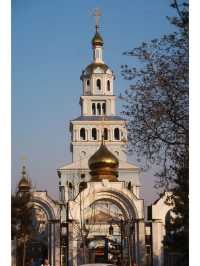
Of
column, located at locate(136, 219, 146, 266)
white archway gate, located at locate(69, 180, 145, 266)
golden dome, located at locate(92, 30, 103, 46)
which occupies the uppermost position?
golden dome, located at locate(92, 30, 103, 46)

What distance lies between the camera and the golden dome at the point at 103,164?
11133 mm

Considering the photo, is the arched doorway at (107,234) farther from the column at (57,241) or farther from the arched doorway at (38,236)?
the arched doorway at (38,236)

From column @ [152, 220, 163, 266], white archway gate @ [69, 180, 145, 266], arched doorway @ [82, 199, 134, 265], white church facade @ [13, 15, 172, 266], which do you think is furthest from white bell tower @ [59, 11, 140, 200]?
column @ [152, 220, 163, 266]

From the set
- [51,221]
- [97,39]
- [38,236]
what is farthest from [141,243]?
[97,39]

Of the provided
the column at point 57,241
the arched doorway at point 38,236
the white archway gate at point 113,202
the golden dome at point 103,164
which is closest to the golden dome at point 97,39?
the arched doorway at point 38,236

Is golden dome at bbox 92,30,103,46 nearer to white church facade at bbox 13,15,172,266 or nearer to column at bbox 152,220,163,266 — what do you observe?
white church facade at bbox 13,15,172,266

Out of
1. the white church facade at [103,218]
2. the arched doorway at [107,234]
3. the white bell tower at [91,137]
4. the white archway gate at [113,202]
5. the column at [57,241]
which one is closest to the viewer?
the column at [57,241]

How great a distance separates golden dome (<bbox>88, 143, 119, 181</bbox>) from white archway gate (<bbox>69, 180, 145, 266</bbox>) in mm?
319

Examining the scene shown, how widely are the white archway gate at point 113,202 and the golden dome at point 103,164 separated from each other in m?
0.32

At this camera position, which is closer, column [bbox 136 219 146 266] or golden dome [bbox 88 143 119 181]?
column [bbox 136 219 146 266]

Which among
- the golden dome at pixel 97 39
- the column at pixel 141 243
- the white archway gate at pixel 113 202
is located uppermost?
the golden dome at pixel 97 39

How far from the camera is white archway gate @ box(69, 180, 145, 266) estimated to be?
1035 cm

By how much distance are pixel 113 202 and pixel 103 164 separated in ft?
2.38

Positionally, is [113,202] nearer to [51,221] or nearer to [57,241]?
[51,221]
